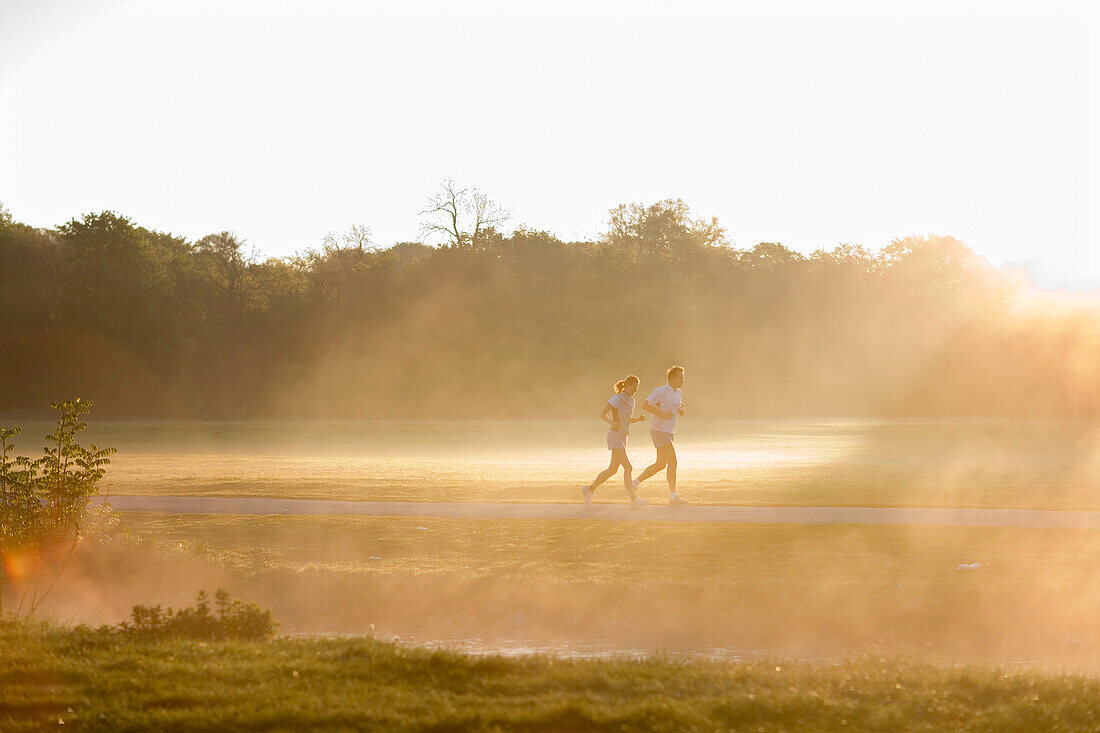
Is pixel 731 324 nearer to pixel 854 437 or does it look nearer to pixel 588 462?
pixel 854 437

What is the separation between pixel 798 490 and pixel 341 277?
6194 cm

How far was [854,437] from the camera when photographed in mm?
48438

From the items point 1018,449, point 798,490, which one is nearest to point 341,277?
point 1018,449

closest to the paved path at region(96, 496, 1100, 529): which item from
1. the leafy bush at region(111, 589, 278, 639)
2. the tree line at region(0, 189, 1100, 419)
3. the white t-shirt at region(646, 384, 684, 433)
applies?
the white t-shirt at region(646, 384, 684, 433)

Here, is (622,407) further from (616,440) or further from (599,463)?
(599,463)

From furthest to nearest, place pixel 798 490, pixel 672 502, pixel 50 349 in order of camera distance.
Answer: pixel 50 349
pixel 798 490
pixel 672 502

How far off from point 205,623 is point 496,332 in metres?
65.6

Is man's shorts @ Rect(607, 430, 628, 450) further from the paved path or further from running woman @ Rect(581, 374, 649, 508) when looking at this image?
the paved path

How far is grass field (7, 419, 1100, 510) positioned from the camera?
2099 centimetres

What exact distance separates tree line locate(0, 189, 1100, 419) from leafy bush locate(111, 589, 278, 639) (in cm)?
6288

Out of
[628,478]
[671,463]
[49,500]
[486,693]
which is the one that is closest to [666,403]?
[671,463]

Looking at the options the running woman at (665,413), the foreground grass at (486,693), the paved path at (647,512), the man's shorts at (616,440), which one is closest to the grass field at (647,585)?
the paved path at (647,512)

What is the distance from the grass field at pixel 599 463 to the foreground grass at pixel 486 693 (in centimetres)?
1146

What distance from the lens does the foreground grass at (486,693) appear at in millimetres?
6555
